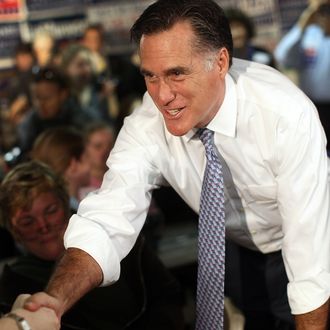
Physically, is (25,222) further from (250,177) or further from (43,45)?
(43,45)

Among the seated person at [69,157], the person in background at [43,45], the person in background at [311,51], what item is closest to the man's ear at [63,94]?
the person in background at [43,45]

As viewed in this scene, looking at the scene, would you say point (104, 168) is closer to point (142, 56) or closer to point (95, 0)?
point (142, 56)

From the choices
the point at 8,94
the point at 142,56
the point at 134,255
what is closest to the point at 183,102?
the point at 142,56

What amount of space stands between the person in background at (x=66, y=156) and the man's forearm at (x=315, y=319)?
145cm

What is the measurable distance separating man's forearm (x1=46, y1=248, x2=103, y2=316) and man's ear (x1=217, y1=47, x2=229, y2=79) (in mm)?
534

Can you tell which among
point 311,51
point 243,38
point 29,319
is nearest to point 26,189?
point 29,319

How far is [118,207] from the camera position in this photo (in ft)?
6.14

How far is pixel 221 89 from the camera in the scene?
6.24 feet

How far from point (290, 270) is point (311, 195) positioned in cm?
19

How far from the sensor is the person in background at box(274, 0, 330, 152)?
18.6 ft

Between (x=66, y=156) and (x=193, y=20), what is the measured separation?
147cm

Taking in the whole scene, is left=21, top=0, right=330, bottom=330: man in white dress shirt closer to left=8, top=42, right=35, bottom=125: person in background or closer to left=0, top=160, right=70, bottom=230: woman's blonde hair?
left=0, top=160, right=70, bottom=230: woman's blonde hair

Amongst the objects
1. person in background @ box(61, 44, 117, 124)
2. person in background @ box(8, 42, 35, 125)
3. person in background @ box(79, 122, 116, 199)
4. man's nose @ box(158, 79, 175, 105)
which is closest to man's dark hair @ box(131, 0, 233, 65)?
man's nose @ box(158, 79, 175, 105)

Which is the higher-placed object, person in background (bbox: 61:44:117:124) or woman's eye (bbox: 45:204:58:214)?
woman's eye (bbox: 45:204:58:214)
